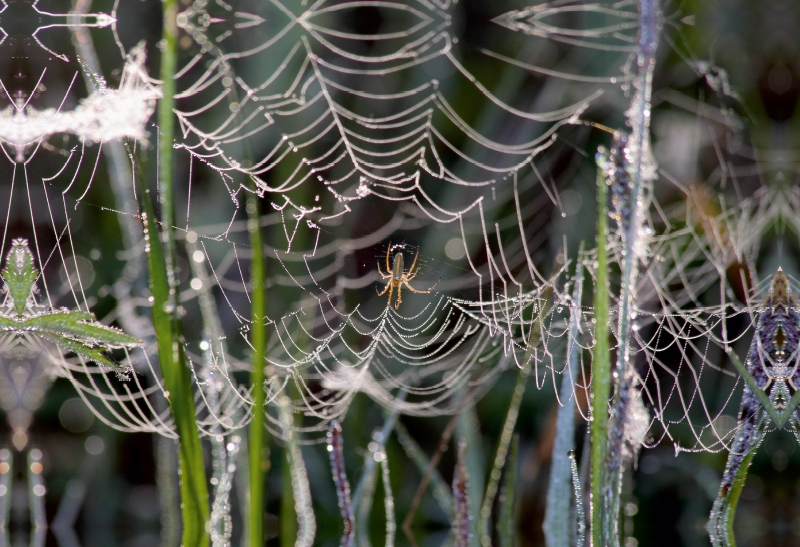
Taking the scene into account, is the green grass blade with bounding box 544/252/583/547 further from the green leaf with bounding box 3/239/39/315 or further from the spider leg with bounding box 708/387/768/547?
the green leaf with bounding box 3/239/39/315

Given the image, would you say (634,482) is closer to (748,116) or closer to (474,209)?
(474,209)

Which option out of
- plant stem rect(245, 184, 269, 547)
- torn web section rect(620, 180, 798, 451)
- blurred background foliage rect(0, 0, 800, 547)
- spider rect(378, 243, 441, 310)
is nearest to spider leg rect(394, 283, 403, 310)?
spider rect(378, 243, 441, 310)

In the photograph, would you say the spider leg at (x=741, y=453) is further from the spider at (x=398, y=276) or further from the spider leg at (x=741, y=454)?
the spider at (x=398, y=276)

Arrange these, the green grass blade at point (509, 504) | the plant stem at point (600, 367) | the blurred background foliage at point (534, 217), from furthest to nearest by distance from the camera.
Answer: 1. the blurred background foliage at point (534, 217)
2. the green grass blade at point (509, 504)
3. the plant stem at point (600, 367)

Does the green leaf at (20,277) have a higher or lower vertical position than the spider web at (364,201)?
lower

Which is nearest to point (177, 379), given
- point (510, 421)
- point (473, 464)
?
point (510, 421)

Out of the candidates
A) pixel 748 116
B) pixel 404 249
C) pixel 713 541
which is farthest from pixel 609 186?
pixel 748 116

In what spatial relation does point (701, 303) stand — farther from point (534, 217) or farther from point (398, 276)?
point (398, 276)

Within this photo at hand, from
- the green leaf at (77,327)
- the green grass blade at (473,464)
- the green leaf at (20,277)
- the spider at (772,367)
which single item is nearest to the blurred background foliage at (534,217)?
the green grass blade at (473,464)

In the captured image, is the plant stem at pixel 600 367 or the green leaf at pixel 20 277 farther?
the green leaf at pixel 20 277
